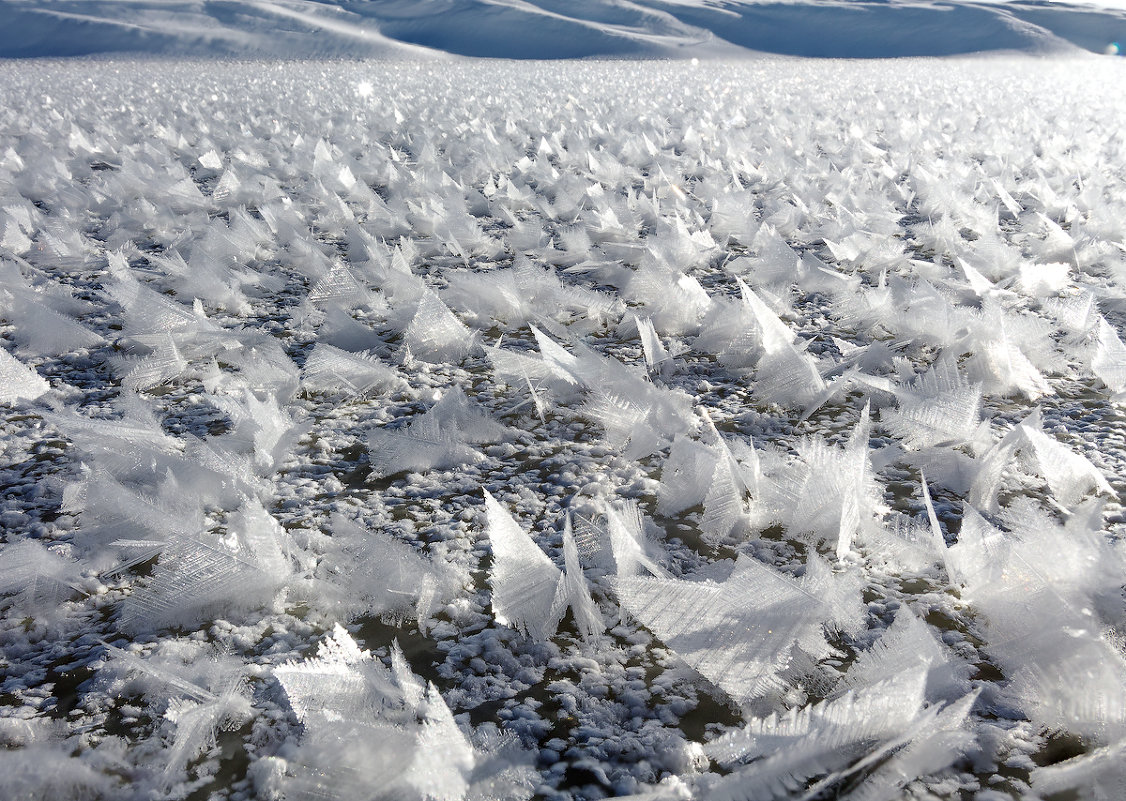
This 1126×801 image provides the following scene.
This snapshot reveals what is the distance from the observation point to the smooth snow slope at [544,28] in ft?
75.7

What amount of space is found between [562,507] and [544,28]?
28.5 metres

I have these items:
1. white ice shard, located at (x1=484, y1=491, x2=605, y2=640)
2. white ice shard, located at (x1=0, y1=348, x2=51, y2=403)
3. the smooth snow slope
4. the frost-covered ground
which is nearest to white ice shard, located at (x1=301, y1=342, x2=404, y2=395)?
the frost-covered ground

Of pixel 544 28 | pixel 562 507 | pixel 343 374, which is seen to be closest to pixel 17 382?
pixel 343 374

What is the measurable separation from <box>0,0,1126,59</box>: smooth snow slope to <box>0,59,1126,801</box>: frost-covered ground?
73.5ft

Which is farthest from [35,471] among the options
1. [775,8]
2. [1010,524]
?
[775,8]

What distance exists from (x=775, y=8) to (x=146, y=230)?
34.2m

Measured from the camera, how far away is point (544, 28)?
1041 inches

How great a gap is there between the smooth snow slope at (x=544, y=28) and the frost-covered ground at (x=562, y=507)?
22399 millimetres

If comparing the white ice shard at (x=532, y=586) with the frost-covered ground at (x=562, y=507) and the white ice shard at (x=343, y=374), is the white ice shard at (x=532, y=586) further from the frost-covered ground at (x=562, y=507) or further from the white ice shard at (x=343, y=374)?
the white ice shard at (x=343, y=374)

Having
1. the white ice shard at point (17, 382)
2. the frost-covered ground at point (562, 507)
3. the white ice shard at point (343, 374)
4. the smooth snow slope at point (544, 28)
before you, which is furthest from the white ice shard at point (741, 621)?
the smooth snow slope at point (544, 28)

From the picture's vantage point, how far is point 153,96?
30.8 feet

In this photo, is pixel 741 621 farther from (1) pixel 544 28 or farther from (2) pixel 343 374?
(1) pixel 544 28

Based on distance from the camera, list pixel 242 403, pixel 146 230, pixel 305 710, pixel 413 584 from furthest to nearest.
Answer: pixel 146 230 → pixel 242 403 → pixel 413 584 → pixel 305 710

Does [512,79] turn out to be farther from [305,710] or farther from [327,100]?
[305,710]
